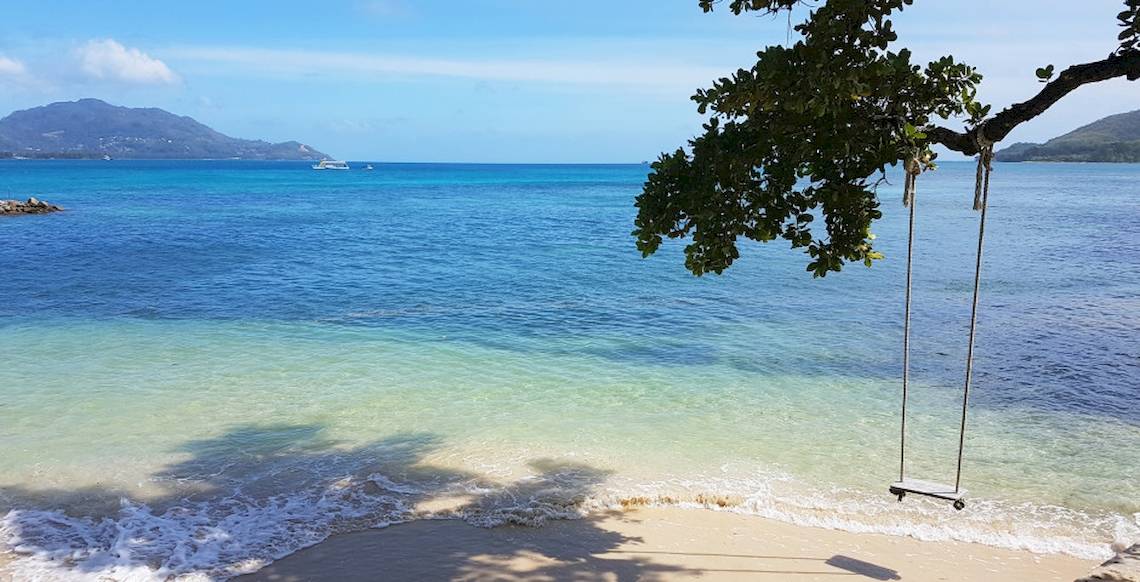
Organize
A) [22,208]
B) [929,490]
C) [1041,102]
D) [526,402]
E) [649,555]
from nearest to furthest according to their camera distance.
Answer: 1. [1041,102]
2. [929,490]
3. [649,555]
4. [526,402]
5. [22,208]

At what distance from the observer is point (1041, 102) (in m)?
5.52

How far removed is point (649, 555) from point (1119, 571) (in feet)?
11.3

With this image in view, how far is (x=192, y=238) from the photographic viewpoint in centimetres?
3378

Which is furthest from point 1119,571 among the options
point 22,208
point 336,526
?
point 22,208

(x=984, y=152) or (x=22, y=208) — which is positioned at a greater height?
(x=984, y=152)

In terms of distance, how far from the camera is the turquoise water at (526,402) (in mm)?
7883

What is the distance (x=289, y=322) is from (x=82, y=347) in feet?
12.5

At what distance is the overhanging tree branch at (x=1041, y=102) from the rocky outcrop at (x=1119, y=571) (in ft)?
9.44

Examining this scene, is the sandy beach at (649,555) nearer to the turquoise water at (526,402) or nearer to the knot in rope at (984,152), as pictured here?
the turquoise water at (526,402)

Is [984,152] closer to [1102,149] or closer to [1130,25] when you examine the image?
[1130,25]

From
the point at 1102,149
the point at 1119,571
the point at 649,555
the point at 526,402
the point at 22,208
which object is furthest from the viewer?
→ the point at 1102,149

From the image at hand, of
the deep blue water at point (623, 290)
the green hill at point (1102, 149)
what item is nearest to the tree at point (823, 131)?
the deep blue water at point (623, 290)

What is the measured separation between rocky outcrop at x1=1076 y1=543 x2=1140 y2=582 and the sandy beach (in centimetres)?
168

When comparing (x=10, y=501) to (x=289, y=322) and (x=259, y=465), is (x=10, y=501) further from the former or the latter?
(x=289, y=322)
